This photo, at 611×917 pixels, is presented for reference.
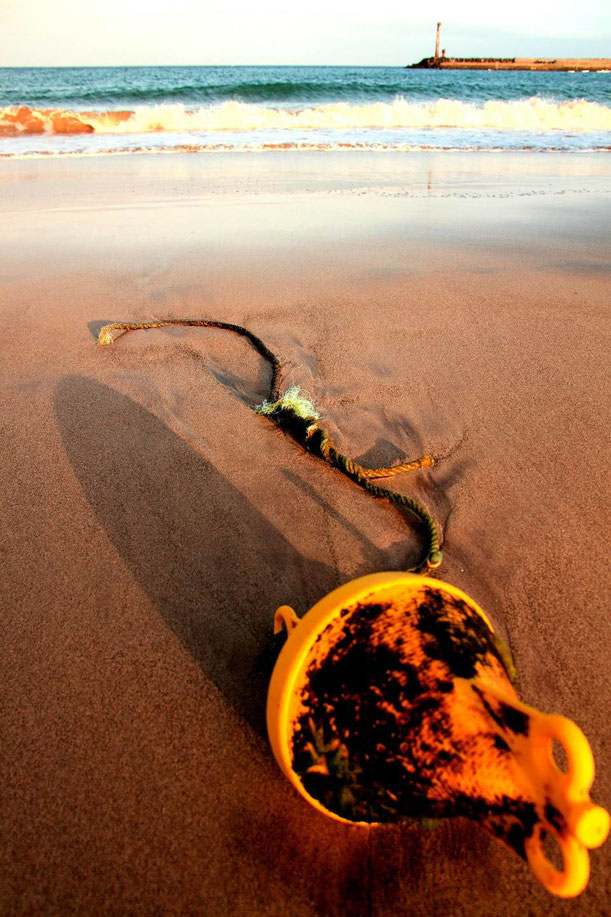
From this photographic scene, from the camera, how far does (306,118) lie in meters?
15.6

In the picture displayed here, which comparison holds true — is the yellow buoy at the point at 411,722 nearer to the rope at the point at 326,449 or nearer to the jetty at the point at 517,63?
the rope at the point at 326,449

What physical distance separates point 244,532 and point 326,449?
509mm

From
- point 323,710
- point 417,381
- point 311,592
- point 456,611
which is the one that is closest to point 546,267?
point 417,381

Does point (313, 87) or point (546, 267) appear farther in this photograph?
point (313, 87)

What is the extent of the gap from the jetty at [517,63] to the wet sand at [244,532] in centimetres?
6766

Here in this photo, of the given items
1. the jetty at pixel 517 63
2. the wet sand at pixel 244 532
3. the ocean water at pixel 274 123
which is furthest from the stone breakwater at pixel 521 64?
the wet sand at pixel 244 532

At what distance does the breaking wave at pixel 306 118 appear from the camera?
14.9m

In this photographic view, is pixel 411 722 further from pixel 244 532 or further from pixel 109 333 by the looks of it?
pixel 109 333

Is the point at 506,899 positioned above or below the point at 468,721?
below

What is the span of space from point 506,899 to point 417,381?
7.38 feet

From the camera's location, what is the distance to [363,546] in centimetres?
204

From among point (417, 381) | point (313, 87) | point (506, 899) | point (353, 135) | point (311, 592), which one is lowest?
point (506, 899)

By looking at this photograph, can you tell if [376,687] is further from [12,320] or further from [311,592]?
[12,320]

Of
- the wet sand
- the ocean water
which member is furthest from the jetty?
the wet sand
